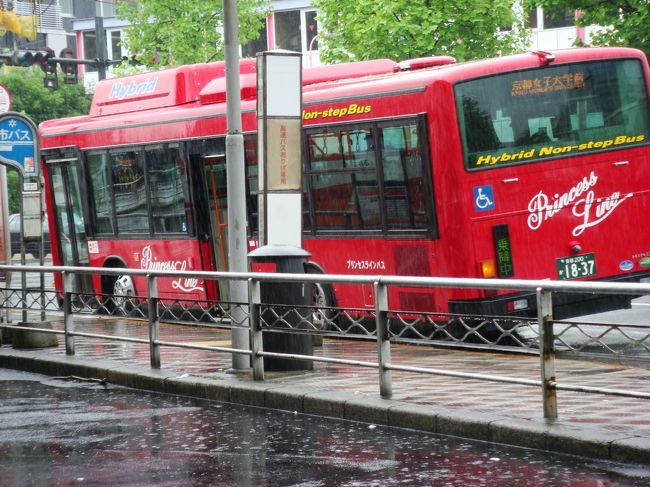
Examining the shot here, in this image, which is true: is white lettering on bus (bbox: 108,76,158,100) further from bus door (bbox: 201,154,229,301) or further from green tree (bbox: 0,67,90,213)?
green tree (bbox: 0,67,90,213)

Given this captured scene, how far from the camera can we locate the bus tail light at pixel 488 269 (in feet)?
46.9

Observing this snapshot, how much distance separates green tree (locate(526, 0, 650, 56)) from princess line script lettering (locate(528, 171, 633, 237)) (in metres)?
12.3

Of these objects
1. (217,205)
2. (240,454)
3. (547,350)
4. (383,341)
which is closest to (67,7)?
(217,205)

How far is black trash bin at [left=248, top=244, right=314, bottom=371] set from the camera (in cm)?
1083

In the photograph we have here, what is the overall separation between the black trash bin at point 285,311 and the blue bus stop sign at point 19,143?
5.76 metres

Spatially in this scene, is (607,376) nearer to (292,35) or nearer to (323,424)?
(323,424)

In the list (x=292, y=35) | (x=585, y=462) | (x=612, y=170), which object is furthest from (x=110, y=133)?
(x=292, y=35)

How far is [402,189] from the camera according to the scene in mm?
14922

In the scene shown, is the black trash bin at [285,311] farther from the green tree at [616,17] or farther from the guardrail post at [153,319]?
the green tree at [616,17]

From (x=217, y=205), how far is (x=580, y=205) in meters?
5.39

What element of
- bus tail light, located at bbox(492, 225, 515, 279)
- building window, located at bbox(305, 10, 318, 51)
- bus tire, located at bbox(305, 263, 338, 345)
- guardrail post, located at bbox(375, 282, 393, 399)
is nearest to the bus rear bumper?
guardrail post, located at bbox(375, 282, 393, 399)

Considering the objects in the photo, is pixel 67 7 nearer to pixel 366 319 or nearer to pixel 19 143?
pixel 19 143

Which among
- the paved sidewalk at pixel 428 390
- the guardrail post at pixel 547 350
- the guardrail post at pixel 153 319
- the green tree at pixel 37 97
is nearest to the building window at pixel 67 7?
the green tree at pixel 37 97

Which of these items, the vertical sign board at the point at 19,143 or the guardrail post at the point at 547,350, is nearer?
the guardrail post at the point at 547,350
